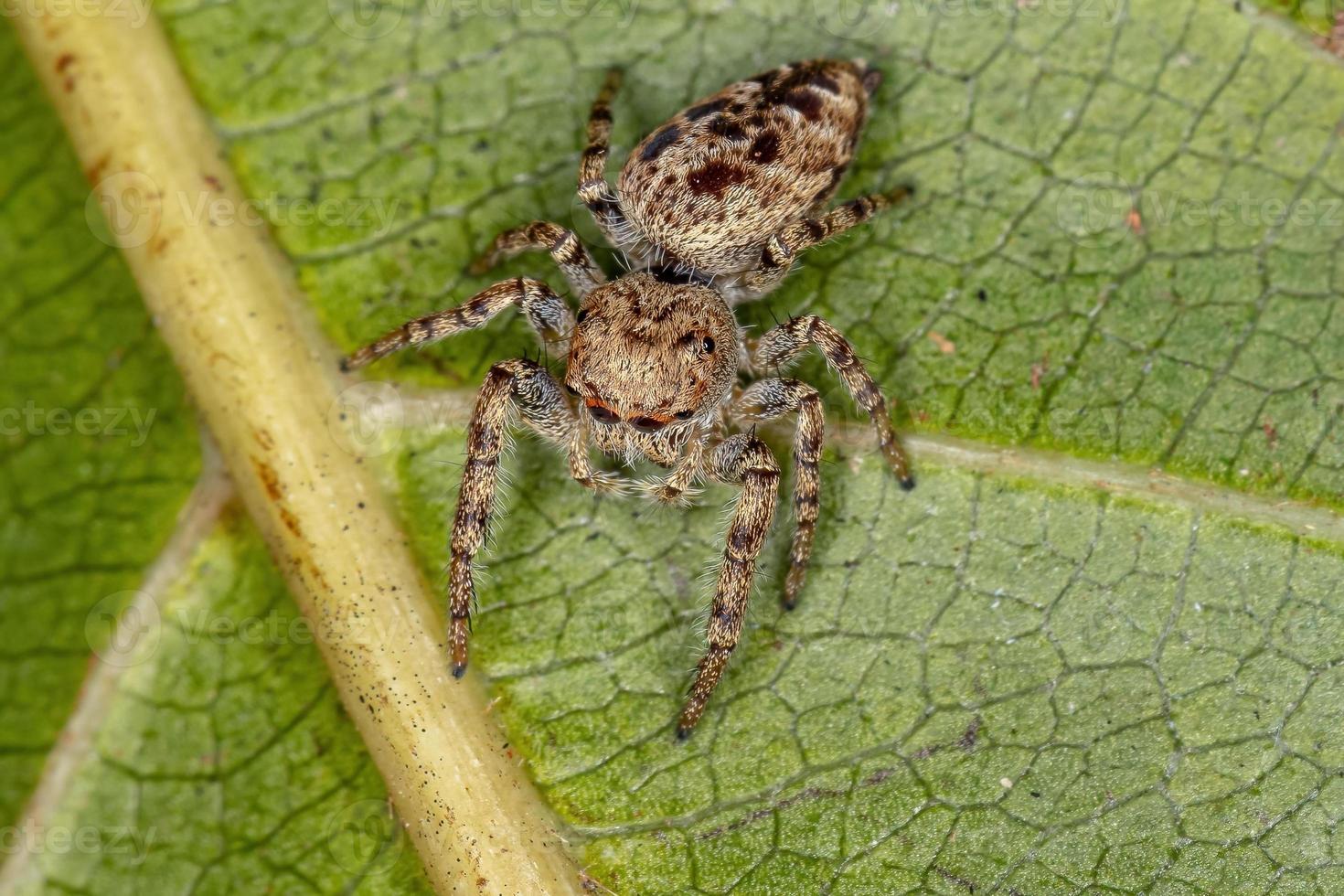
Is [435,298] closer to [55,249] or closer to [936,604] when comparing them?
[55,249]

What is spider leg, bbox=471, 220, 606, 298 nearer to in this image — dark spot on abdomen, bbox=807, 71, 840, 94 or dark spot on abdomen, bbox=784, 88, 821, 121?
dark spot on abdomen, bbox=784, 88, 821, 121

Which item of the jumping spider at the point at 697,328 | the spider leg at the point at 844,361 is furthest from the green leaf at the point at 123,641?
the spider leg at the point at 844,361

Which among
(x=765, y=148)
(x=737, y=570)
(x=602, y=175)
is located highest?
(x=765, y=148)

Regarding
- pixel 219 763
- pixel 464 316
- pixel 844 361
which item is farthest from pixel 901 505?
pixel 219 763

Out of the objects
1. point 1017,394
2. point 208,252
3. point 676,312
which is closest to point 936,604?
point 1017,394

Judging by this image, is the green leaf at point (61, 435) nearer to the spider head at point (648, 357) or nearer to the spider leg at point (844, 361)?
the spider head at point (648, 357)

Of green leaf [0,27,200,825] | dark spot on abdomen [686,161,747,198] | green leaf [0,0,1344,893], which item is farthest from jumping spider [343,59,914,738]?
green leaf [0,27,200,825]

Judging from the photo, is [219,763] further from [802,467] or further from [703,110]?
[703,110]
